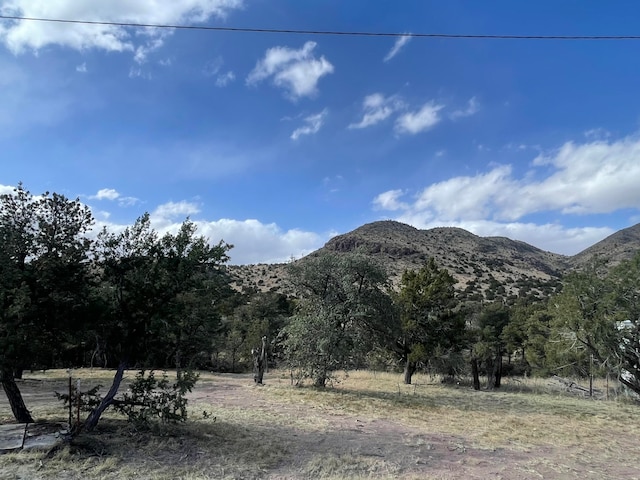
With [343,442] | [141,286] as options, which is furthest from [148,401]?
[343,442]

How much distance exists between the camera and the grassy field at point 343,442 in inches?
305

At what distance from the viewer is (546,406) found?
17547 millimetres

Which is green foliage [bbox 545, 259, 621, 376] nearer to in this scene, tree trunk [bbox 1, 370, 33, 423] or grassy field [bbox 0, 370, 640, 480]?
grassy field [bbox 0, 370, 640, 480]

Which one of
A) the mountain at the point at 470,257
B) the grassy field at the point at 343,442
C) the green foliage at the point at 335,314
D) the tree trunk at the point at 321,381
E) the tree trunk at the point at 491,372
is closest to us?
the grassy field at the point at 343,442

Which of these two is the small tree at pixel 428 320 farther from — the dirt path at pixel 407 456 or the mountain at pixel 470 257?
the mountain at pixel 470 257

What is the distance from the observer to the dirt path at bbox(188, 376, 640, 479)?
8258mm

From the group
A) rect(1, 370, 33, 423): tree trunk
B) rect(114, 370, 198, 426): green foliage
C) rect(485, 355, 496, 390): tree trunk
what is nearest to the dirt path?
rect(114, 370, 198, 426): green foliage

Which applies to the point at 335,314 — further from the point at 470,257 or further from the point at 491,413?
the point at 470,257

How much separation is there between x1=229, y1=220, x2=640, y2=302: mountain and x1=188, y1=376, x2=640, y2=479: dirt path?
37838 mm

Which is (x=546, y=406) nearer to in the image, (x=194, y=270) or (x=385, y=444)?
(x=385, y=444)

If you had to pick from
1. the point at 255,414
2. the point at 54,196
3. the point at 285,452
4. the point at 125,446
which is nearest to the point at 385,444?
the point at 285,452

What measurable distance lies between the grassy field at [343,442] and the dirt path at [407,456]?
0.08 ft

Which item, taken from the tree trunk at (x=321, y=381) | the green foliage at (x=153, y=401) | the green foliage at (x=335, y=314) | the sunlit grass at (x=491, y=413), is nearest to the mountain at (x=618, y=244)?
the sunlit grass at (x=491, y=413)

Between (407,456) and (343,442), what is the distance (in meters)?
1.58
